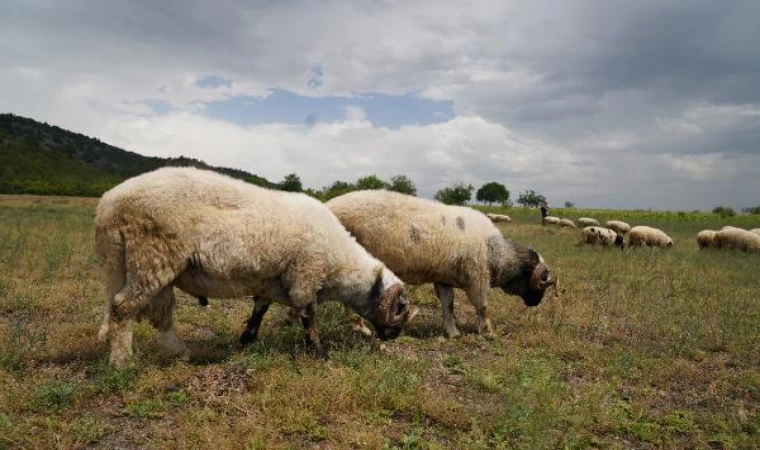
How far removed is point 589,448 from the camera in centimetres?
499

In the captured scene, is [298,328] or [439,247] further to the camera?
[439,247]

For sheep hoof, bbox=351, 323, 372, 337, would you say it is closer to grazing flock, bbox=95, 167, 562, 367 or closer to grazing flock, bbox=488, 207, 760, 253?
grazing flock, bbox=95, 167, 562, 367

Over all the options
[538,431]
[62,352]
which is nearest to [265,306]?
[62,352]

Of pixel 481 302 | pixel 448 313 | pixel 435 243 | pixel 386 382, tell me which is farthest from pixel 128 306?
pixel 481 302

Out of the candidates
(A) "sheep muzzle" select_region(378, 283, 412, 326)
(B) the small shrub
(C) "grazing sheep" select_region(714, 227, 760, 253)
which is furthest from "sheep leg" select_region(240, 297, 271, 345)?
(C) "grazing sheep" select_region(714, 227, 760, 253)

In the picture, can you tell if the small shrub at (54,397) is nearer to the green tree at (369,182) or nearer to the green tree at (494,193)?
the green tree at (369,182)

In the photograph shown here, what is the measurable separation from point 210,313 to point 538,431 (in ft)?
20.3

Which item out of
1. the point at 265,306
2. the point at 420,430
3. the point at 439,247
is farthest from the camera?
the point at 439,247

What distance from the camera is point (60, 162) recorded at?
72375 mm

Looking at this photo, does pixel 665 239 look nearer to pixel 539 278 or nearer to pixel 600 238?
pixel 600 238

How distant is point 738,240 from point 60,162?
79.9 meters

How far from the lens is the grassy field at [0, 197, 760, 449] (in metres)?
4.79

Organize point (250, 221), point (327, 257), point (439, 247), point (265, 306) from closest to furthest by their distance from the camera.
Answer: point (250, 221)
point (327, 257)
point (265, 306)
point (439, 247)

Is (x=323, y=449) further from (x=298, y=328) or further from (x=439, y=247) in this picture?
(x=439, y=247)
